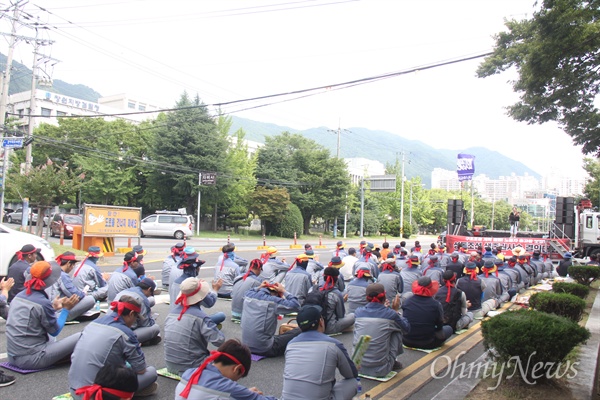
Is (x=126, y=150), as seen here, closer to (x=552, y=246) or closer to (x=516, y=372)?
(x=552, y=246)

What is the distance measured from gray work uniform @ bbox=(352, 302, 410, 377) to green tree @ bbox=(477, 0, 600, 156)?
6.63 m

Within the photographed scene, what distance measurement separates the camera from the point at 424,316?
23.4 feet

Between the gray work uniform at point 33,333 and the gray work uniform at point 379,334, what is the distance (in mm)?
3797

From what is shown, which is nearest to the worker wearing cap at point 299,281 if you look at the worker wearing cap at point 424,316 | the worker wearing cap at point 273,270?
the worker wearing cap at point 273,270

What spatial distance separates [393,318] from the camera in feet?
19.7

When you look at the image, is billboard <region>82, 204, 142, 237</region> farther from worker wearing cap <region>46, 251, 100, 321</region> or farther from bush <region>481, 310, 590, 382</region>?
bush <region>481, 310, 590, 382</region>

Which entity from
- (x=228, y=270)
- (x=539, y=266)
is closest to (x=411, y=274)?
(x=228, y=270)

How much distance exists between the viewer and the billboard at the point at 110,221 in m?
18.8

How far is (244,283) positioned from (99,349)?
418cm

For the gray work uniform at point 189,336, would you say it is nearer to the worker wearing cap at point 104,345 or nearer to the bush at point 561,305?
the worker wearing cap at point 104,345

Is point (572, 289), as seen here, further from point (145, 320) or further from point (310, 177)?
point (310, 177)

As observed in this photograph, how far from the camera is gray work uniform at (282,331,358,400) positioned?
418 centimetres

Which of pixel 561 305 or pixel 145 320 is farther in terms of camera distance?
pixel 561 305

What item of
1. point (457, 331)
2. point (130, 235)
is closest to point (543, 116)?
point (457, 331)
